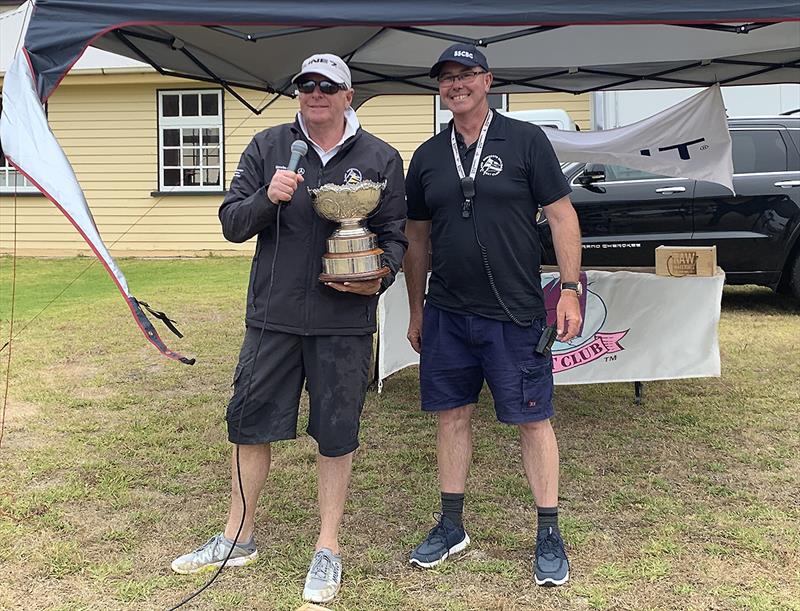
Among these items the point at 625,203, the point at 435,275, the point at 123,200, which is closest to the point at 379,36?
the point at 435,275

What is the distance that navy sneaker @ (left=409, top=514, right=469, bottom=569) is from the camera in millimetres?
3062

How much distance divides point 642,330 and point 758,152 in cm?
425

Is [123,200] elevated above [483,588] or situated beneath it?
elevated above

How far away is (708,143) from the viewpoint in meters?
5.74

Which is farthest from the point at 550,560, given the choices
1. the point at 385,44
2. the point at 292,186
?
the point at 385,44

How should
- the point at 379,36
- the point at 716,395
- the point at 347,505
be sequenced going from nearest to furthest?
the point at 347,505
the point at 379,36
the point at 716,395

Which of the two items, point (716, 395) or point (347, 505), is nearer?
point (347, 505)

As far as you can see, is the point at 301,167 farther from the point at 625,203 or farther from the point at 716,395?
the point at 625,203

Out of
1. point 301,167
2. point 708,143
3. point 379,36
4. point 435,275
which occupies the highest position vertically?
point 379,36

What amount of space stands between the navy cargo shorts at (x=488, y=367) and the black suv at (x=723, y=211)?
526 cm

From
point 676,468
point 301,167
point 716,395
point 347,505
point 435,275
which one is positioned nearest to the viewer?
point 301,167

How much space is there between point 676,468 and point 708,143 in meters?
2.75

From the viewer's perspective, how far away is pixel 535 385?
9.78 ft

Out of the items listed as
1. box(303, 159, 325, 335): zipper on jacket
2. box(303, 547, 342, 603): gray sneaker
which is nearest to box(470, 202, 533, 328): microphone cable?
box(303, 159, 325, 335): zipper on jacket
